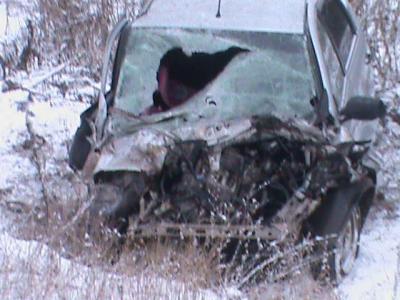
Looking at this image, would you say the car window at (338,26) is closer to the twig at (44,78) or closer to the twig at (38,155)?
the twig at (38,155)

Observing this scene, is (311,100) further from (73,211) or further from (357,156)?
(73,211)

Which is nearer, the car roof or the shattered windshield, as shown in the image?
the shattered windshield

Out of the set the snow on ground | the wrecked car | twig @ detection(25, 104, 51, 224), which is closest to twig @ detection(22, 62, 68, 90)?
twig @ detection(25, 104, 51, 224)

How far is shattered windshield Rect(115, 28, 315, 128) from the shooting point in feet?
31.6

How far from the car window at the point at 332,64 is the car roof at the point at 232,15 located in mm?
252

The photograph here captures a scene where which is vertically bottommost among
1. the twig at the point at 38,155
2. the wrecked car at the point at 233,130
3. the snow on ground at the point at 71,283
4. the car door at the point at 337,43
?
the snow on ground at the point at 71,283

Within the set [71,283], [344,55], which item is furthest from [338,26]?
[71,283]

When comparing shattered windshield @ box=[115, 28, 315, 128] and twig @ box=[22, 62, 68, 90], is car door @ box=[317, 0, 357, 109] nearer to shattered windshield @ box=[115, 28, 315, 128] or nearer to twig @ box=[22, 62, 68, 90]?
shattered windshield @ box=[115, 28, 315, 128]

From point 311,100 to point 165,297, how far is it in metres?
2.89

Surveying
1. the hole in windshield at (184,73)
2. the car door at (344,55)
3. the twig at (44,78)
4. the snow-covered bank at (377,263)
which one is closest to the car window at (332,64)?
the car door at (344,55)

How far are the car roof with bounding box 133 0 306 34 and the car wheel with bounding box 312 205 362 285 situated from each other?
145 centimetres

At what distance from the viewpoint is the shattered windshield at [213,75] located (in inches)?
379

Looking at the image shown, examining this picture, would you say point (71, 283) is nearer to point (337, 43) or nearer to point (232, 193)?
point (232, 193)

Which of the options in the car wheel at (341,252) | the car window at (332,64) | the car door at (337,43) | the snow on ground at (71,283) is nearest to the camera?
the snow on ground at (71,283)
